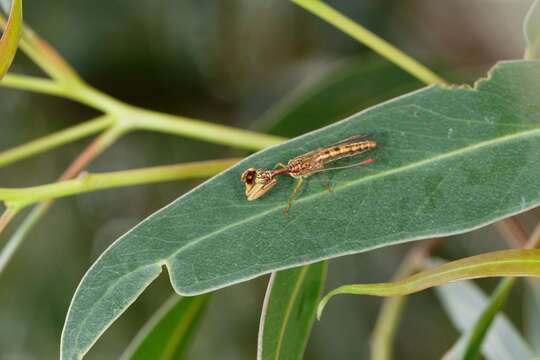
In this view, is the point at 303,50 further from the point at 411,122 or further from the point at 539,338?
the point at 411,122

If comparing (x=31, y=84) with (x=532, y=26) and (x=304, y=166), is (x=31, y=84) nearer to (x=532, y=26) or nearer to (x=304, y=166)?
(x=304, y=166)

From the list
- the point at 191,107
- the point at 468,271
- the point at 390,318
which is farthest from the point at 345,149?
the point at 191,107

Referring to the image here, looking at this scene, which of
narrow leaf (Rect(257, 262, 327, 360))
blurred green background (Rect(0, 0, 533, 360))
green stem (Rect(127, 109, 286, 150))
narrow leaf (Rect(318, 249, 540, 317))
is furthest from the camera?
blurred green background (Rect(0, 0, 533, 360))

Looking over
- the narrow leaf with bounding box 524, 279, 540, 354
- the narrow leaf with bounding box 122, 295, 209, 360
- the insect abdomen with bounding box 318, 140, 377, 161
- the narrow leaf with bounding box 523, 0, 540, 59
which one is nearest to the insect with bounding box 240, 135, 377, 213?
the insect abdomen with bounding box 318, 140, 377, 161

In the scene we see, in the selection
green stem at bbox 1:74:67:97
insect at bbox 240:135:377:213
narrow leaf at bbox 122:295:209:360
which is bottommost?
insect at bbox 240:135:377:213

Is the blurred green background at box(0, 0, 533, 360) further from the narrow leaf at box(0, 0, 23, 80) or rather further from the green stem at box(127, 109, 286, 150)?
the narrow leaf at box(0, 0, 23, 80)

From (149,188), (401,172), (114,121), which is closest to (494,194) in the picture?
(401,172)
